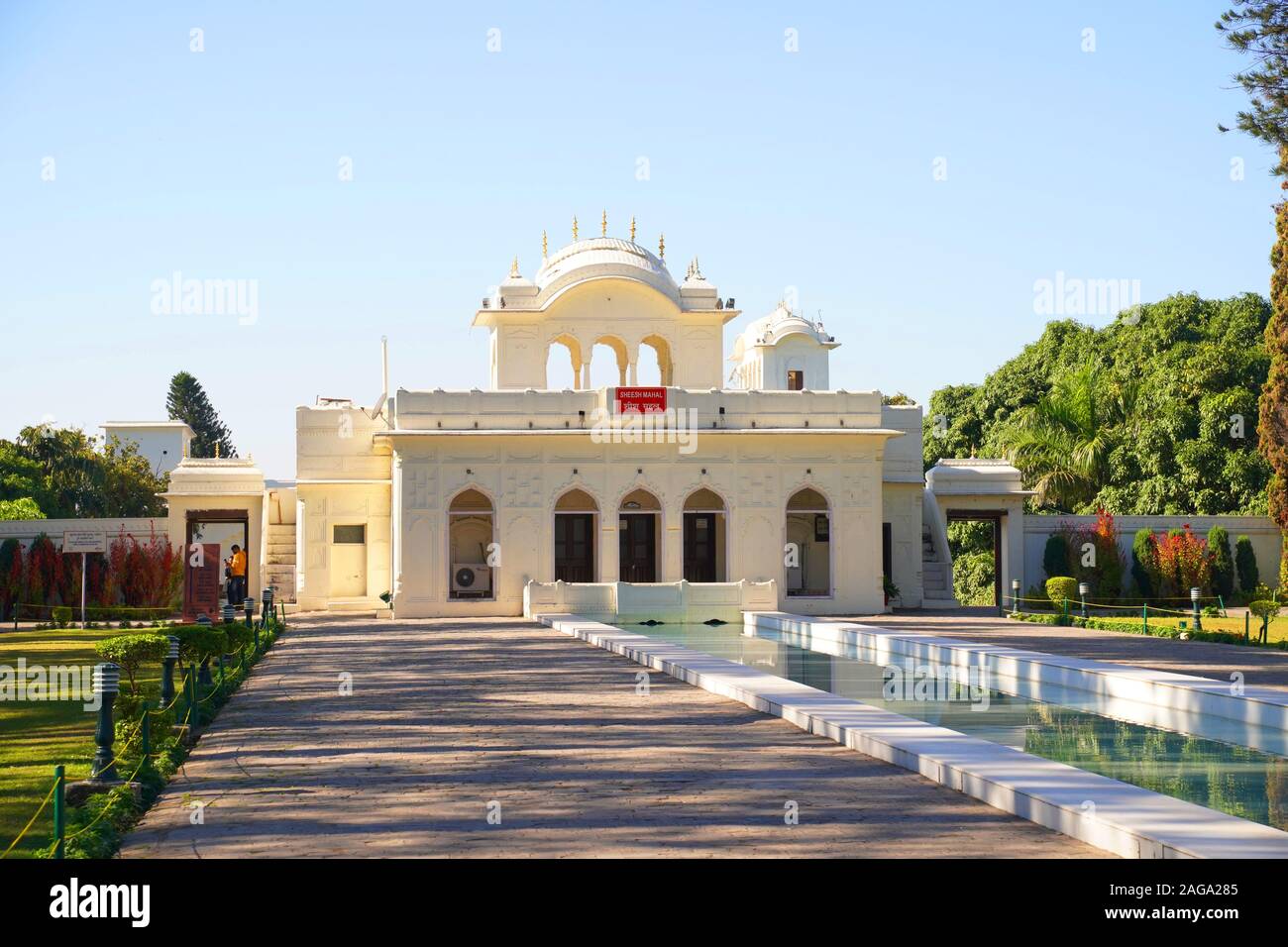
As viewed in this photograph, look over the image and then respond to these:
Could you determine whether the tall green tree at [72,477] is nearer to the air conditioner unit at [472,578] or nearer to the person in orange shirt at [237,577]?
the person in orange shirt at [237,577]

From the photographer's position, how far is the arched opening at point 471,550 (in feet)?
102

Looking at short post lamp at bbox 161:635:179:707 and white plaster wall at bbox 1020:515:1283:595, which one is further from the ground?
white plaster wall at bbox 1020:515:1283:595

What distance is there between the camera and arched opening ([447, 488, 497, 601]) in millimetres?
31125

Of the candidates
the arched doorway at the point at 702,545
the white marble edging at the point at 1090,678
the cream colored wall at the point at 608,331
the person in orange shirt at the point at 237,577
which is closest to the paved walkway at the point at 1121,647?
the white marble edging at the point at 1090,678

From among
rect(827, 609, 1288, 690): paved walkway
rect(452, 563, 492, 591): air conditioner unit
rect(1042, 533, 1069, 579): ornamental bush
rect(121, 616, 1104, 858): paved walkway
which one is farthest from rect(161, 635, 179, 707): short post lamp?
rect(1042, 533, 1069, 579): ornamental bush

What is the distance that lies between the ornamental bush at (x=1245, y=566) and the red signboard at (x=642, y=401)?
45.0 feet

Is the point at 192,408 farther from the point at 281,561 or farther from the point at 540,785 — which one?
the point at 540,785

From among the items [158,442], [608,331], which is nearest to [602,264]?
[608,331]

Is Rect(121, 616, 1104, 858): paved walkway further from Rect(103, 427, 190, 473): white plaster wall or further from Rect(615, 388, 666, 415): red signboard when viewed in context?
Rect(103, 427, 190, 473): white plaster wall

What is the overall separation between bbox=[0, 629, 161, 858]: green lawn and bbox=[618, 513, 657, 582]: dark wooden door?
15.1 metres

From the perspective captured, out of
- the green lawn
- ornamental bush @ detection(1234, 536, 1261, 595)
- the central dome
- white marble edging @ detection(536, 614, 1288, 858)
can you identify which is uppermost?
the central dome

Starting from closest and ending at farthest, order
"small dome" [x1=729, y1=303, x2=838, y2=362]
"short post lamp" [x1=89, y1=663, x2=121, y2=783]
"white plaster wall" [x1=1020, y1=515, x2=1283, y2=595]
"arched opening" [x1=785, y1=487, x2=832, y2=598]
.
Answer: "short post lamp" [x1=89, y1=663, x2=121, y2=783]
"white plaster wall" [x1=1020, y1=515, x2=1283, y2=595]
"arched opening" [x1=785, y1=487, x2=832, y2=598]
"small dome" [x1=729, y1=303, x2=838, y2=362]
